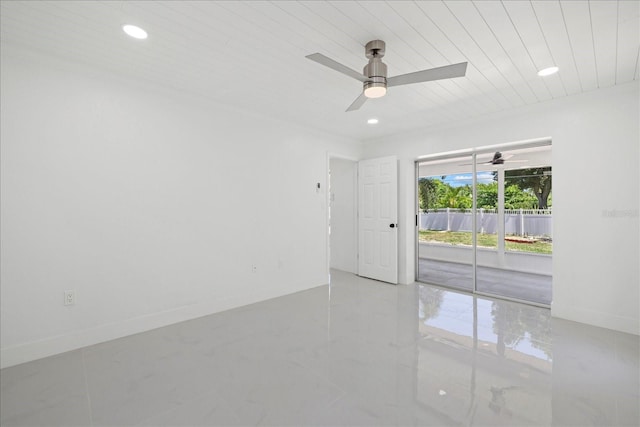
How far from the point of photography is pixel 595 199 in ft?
10.5

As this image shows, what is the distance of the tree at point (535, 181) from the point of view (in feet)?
14.6

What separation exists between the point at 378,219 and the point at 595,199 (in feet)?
8.94

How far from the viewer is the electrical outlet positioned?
8.55 feet

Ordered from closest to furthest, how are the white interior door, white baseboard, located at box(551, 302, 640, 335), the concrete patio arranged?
white baseboard, located at box(551, 302, 640, 335) < the concrete patio < the white interior door

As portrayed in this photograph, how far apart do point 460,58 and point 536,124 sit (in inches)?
→ 72.0

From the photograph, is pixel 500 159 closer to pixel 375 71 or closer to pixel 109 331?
pixel 375 71

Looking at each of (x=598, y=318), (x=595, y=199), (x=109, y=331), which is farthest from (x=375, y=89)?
(x=598, y=318)

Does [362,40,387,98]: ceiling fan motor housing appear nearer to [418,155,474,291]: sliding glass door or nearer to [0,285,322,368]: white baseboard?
[0,285,322,368]: white baseboard

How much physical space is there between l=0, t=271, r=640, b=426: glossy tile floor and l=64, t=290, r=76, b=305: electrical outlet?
43cm

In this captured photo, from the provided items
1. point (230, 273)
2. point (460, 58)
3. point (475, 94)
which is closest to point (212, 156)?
point (230, 273)

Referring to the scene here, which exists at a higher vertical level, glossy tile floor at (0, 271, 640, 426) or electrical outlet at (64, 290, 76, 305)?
electrical outlet at (64, 290, 76, 305)

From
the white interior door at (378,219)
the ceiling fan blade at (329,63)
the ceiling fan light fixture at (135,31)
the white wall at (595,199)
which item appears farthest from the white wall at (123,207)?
the white wall at (595,199)

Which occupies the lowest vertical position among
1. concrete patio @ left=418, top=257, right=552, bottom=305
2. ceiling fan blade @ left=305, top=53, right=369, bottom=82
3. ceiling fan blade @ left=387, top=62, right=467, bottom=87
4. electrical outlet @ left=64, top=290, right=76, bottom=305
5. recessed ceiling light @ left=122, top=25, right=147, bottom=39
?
concrete patio @ left=418, top=257, right=552, bottom=305

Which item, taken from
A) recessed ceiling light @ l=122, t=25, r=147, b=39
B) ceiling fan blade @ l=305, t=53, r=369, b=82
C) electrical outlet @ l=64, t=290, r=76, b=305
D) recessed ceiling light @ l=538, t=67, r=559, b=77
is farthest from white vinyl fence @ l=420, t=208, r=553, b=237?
electrical outlet @ l=64, t=290, r=76, b=305
